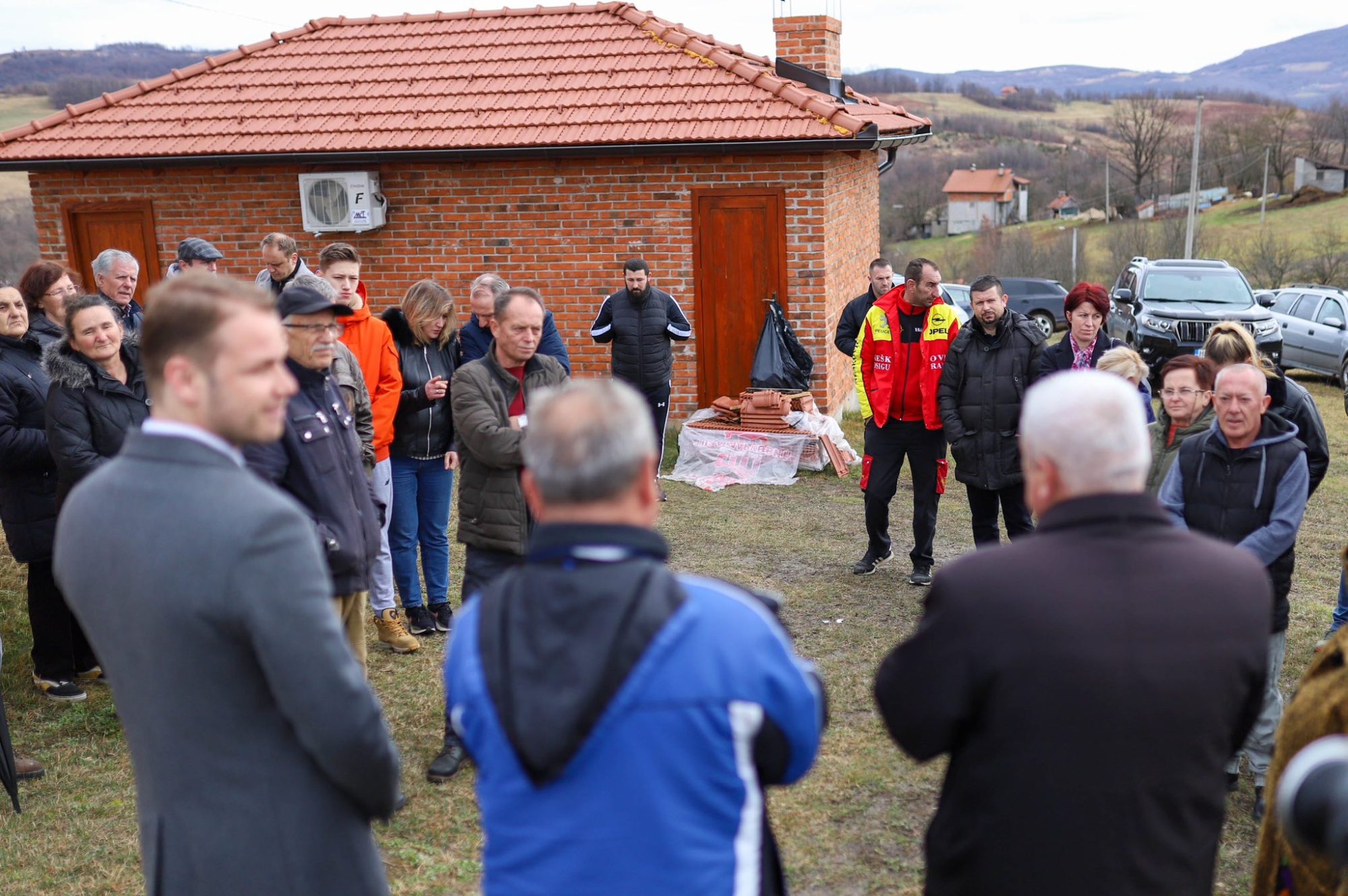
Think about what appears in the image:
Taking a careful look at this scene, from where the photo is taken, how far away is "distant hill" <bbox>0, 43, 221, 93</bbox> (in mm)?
48406

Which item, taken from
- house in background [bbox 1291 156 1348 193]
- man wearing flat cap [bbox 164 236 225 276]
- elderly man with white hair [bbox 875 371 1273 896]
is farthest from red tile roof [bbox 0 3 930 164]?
house in background [bbox 1291 156 1348 193]

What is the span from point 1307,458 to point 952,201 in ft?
217

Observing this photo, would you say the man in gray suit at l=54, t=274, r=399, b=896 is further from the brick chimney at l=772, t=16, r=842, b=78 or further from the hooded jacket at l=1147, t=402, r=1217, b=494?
the brick chimney at l=772, t=16, r=842, b=78

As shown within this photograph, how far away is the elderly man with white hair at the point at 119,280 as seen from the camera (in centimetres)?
595

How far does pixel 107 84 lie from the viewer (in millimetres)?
40344

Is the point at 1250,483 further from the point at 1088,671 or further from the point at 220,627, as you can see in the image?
the point at 220,627

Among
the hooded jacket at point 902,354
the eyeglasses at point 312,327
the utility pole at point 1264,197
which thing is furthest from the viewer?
the utility pole at point 1264,197

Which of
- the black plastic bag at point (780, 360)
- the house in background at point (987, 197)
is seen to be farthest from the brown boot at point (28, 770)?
the house in background at point (987, 197)

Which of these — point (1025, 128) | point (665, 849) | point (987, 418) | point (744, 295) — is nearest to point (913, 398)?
point (987, 418)

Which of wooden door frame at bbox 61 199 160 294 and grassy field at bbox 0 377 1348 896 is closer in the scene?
grassy field at bbox 0 377 1348 896

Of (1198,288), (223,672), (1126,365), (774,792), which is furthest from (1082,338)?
(1198,288)

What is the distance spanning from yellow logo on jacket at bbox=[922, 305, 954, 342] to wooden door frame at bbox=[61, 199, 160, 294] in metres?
8.64

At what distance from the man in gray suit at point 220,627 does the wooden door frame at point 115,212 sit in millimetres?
10717

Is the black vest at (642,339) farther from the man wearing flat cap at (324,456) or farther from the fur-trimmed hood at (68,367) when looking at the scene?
the man wearing flat cap at (324,456)
